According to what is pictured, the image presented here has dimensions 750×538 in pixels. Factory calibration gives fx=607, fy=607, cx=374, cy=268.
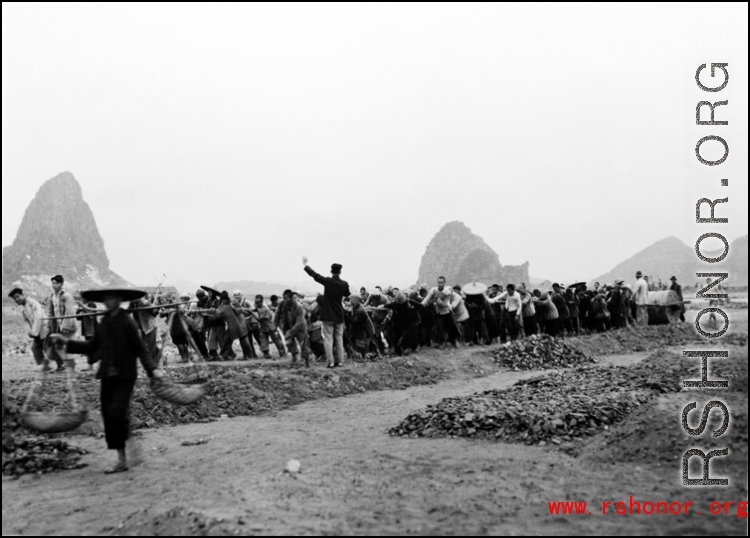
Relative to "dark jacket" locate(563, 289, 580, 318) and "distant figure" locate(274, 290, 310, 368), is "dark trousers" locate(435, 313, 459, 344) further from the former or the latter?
"dark jacket" locate(563, 289, 580, 318)

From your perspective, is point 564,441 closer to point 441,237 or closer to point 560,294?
point 560,294

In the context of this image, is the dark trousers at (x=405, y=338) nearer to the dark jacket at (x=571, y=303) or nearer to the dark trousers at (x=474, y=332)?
the dark trousers at (x=474, y=332)

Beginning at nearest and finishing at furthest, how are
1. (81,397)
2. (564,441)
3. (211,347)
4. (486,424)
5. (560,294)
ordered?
(564,441) < (486,424) < (81,397) < (211,347) < (560,294)

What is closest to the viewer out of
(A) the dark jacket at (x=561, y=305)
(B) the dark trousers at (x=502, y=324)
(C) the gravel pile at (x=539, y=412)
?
(C) the gravel pile at (x=539, y=412)

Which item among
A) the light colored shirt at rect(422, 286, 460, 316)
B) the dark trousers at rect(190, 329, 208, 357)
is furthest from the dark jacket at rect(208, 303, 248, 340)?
the light colored shirt at rect(422, 286, 460, 316)

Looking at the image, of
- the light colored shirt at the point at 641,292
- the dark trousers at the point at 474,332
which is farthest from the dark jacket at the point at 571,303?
the dark trousers at the point at 474,332

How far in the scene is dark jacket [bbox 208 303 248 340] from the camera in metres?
13.2

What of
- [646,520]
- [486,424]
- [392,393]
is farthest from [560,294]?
[646,520]

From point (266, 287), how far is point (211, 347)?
131m

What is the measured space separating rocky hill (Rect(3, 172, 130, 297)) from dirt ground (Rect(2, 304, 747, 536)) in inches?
3064

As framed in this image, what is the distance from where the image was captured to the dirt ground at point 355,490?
4000 mm

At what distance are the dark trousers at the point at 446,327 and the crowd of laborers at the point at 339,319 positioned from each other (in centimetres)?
3

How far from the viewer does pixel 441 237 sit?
115062 mm

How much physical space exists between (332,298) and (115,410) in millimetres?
5659
